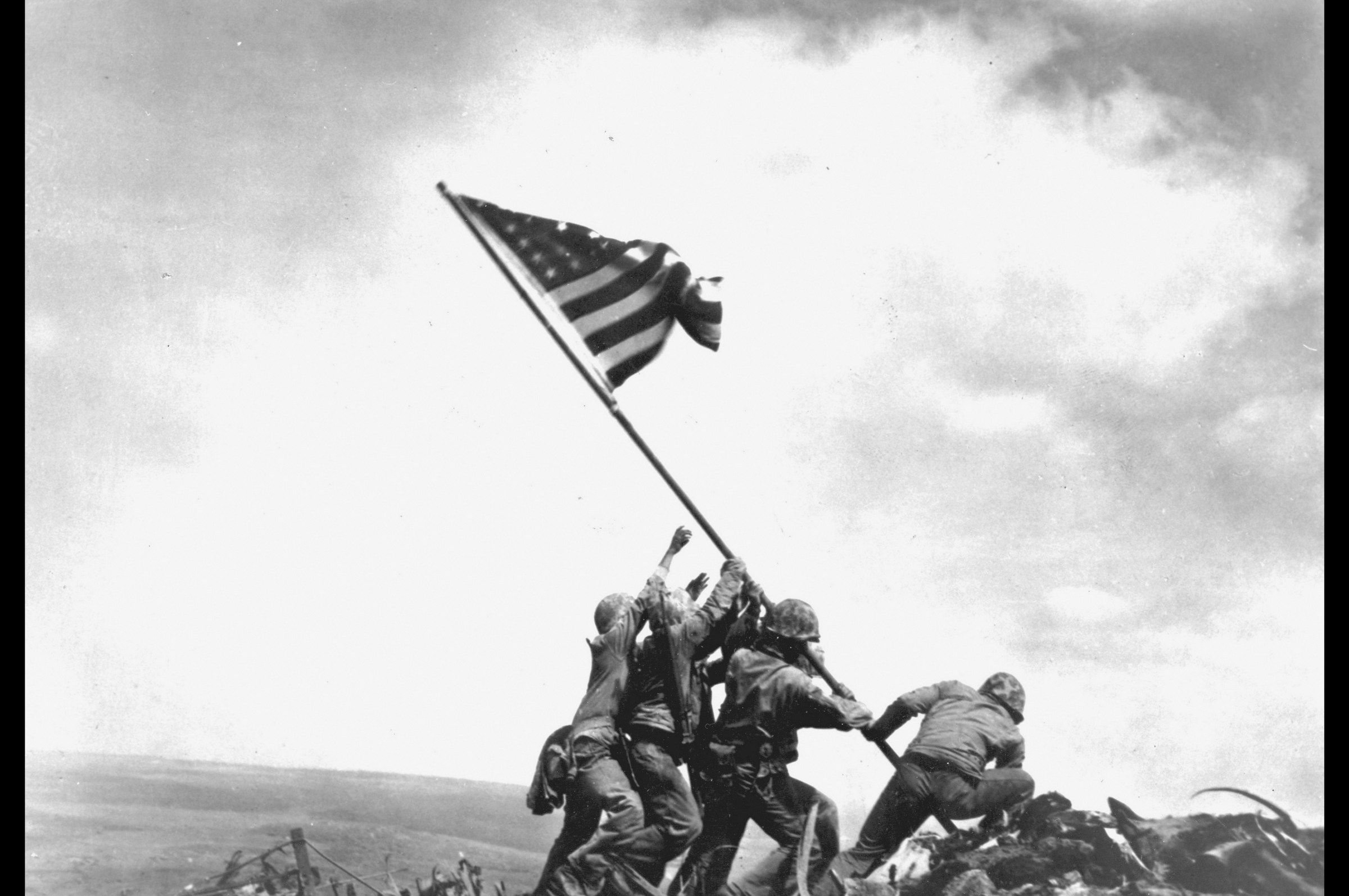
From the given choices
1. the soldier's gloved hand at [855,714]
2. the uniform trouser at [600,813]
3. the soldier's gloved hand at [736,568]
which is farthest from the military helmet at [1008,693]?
the uniform trouser at [600,813]

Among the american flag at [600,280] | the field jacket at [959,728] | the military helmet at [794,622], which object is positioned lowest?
the field jacket at [959,728]

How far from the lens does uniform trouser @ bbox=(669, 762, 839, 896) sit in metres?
7.49

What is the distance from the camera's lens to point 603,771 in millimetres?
7578

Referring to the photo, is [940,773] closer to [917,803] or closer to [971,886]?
[917,803]

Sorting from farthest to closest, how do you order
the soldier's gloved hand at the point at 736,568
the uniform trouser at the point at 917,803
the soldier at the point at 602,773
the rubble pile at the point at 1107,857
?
1. the soldier's gloved hand at the point at 736,568
2. the uniform trouser at the point at 917,803
3. the rubble pile at the point at 1107,857
4. the soldier at the point at 602,773

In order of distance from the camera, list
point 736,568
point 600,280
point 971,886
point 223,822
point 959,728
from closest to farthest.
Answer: point 971,886
point 959,728
point 736,568
point 600,280
point 223,822

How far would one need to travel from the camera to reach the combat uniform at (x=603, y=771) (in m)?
7.34

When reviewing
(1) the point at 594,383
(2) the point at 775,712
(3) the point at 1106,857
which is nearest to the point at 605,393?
(1) the point at 594,383

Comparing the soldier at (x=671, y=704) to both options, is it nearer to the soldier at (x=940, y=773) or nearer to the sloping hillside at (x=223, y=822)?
the soldier at (x=940, y=773)

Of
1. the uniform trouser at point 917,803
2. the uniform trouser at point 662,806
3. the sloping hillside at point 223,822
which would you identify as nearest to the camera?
the uniform trouser at point 662,806

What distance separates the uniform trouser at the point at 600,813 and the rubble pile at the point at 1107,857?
1488mm

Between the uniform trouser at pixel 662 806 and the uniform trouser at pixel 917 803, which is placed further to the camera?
the uniform trouser at pixel 917 803

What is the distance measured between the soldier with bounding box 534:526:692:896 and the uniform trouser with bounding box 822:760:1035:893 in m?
1.50

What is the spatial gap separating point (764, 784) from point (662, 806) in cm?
68
